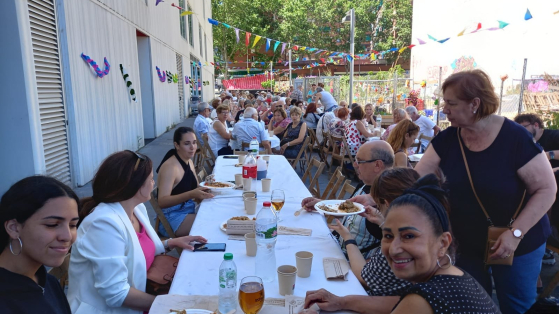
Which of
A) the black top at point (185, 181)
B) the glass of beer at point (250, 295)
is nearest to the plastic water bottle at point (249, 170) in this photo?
the black top at point (185, 181)

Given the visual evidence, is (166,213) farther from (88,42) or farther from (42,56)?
(88,42)

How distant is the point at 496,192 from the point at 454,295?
1.10m

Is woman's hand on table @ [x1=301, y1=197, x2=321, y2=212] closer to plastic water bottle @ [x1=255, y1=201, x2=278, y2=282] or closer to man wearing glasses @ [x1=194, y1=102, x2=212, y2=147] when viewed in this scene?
plastic water bottle @ [x1=255, y1=201, x2=278, y2=282]

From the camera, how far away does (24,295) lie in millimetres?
1417

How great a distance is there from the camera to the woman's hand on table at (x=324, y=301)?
1.64 m

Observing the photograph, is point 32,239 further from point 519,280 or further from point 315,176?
point 315,176

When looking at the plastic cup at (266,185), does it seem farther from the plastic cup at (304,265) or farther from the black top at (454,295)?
the black top at (454,295)

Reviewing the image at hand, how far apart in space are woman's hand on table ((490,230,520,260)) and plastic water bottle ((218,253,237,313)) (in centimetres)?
143

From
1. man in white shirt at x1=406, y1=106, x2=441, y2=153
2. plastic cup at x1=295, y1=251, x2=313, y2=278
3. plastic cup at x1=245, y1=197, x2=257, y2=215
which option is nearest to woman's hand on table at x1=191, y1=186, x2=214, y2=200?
plastic cup at x1=245, y1=197, x2=257, y2=215

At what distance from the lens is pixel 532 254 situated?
2166 mm

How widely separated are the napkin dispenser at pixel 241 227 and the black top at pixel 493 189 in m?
1.25

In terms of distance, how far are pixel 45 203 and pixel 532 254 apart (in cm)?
247

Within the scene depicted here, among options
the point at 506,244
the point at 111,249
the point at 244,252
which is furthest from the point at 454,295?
the point at 111,249

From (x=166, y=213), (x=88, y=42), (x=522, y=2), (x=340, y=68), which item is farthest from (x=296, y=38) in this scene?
(x=166, y=213)
